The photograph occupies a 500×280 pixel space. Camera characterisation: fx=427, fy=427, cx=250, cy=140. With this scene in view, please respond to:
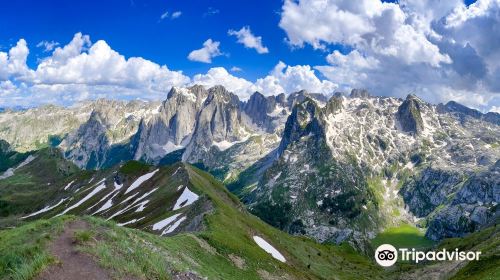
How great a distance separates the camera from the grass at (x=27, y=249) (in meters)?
23.4

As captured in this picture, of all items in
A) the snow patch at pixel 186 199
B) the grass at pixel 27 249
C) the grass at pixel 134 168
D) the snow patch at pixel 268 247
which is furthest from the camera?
the grass at pixel 134 168

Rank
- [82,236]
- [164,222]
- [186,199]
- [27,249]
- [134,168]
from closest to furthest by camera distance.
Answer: [27,249] → [82,236] → [164,222] → [186,199] → [134,168]

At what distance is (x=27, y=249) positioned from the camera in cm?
2620

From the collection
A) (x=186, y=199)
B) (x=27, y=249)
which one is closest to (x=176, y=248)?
(x=27, y=249)

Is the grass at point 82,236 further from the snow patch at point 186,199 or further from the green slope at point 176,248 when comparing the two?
the snow patch at point 186,199

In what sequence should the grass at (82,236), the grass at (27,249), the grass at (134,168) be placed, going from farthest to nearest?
the grass at (134,168)
the grass at (82,236)
the grass at (27,249)

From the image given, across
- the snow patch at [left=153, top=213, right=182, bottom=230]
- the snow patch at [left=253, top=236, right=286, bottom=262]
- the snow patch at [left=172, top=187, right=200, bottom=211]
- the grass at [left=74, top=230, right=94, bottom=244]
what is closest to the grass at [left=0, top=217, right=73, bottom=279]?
the grass at [left=74, top=230, right=94, bottom=244]

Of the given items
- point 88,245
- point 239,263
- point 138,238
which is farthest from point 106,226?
point 239,263

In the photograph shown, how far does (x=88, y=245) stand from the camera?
2775 centimetres

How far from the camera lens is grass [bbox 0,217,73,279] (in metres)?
23.4

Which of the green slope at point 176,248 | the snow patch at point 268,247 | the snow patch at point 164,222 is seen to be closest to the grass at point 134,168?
the green slope at point 176,248

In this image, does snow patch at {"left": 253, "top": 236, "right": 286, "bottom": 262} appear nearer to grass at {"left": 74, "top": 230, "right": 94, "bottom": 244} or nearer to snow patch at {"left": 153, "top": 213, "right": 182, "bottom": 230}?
snow patch at {"left": 153, "top": 213, "right": 182, "bottom": 230}

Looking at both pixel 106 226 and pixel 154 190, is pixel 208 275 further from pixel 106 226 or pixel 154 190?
pixel 154 190

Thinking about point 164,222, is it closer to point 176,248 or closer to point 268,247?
point 268,247
